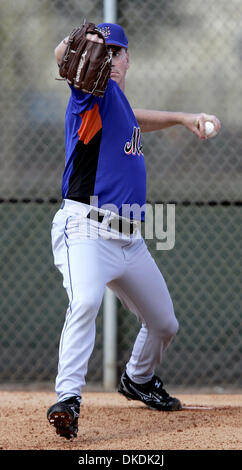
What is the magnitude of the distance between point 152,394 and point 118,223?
3.20ft

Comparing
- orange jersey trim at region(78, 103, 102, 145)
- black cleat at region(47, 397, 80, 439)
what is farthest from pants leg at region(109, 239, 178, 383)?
black cleat at region(47, 397, 80, 439)

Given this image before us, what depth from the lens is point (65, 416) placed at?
246 cm

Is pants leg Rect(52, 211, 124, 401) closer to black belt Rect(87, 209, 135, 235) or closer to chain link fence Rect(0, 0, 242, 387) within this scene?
black belt Rect(87, 209, 135, 235)

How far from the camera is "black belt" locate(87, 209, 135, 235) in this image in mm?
2750

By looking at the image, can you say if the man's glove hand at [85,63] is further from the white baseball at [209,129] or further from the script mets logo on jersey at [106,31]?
the white baseball at [209,129]

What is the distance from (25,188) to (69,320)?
2832 millimetres

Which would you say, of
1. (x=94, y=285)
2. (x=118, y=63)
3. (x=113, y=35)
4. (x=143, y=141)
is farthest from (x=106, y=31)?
(x=143, y=141)

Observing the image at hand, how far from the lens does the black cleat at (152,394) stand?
10.8 feet

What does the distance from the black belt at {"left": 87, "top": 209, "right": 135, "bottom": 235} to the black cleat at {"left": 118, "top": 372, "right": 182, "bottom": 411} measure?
85cm

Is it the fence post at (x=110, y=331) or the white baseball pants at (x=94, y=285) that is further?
the fence post at (x=110, y=331)

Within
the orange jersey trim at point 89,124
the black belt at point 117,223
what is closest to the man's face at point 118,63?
the orange jersey trim at point 89,124

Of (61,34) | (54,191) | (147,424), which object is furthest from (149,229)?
(147,424)

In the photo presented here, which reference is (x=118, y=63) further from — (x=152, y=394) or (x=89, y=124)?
(x=152, y=394)

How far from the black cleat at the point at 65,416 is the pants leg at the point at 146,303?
0.61 meters
